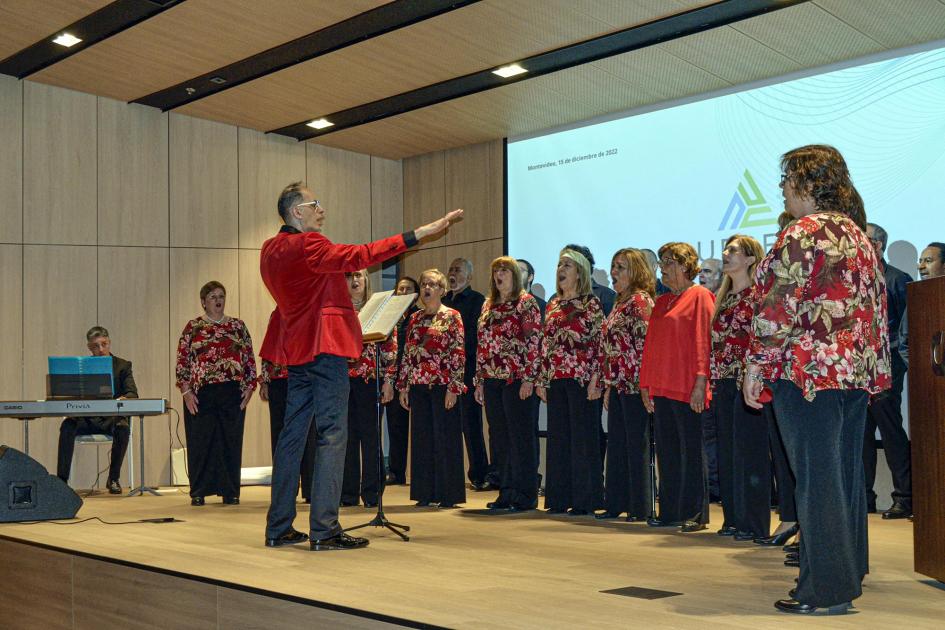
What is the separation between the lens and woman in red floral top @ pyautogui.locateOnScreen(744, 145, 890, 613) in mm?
3096

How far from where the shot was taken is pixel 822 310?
10.2 feet

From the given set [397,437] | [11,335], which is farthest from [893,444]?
[11,335]

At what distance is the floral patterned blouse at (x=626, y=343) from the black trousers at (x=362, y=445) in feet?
5.77

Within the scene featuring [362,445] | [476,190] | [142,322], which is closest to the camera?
[362,445]

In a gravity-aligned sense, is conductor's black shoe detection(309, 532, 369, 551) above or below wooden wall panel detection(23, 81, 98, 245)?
below

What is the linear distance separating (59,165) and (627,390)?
19.3 feet

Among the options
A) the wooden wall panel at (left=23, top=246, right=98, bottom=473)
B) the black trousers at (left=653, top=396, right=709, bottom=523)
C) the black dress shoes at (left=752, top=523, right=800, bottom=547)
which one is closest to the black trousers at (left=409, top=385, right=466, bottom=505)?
the black trousers at (left=653, top=396, right=709, bottom=523)

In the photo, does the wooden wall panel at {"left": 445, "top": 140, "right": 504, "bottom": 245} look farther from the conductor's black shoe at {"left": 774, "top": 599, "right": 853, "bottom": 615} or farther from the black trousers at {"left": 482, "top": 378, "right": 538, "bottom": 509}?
the conductor's black shoe at {"left": 774, "top": 599, "right": 853, "bottom": 615}

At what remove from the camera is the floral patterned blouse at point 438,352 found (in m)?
6.65

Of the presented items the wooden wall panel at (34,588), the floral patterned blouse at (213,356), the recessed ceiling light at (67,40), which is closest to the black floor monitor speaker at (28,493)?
the wooden wall panel at (34,588)

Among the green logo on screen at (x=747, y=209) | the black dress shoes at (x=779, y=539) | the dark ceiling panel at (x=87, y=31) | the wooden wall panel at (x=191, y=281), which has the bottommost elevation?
the black dress shoes at (x=779, y=539)

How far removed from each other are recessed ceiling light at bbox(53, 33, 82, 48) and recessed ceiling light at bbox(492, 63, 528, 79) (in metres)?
3.24

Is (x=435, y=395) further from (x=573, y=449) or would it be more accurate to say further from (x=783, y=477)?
(x=783, y=477)

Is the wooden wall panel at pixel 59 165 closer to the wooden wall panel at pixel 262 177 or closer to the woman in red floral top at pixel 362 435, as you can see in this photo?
the wooden wall panel at pixel 262 177
